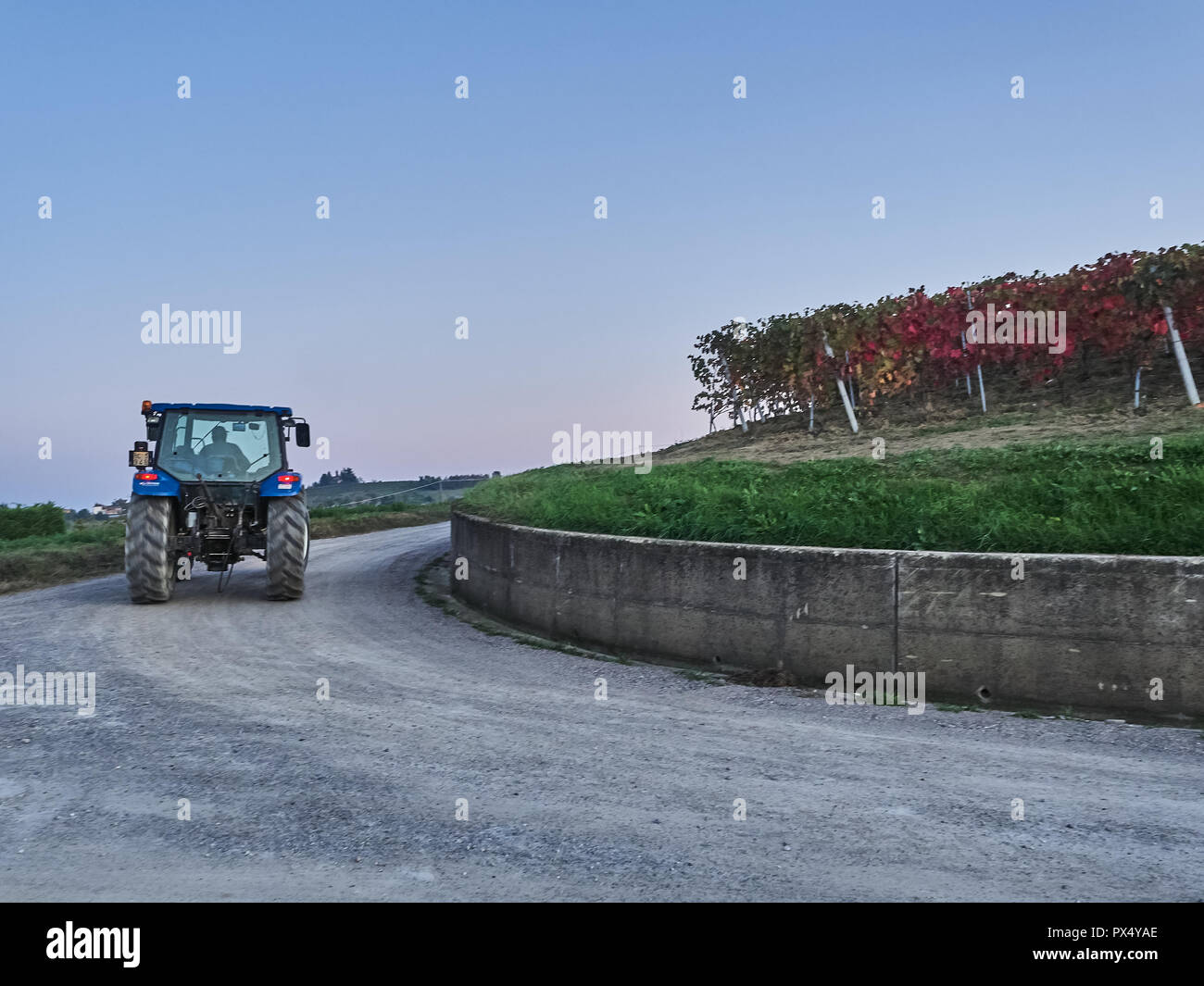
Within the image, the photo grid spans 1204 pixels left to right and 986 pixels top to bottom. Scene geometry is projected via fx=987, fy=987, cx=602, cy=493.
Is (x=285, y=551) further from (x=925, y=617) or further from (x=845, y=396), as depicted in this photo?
(x=845, y=396)

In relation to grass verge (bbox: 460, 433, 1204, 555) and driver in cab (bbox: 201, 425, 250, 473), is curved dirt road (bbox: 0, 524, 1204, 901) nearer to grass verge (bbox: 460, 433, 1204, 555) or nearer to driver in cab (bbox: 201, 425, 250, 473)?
grass verge (bbox: 460, 433, 1204, 555)

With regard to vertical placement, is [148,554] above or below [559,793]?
above

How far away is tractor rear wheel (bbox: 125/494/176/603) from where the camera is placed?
13.3m

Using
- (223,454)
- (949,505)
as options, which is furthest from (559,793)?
(223,454)

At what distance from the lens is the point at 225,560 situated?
575 inches

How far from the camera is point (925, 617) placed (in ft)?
25.5

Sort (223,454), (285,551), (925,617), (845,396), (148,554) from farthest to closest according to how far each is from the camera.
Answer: (845,396)
(223,454)
(285,551)
(148,554)
(925,617)

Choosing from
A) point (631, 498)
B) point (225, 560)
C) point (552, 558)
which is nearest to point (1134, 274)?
point (631, 498)

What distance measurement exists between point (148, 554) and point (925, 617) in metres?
10.3

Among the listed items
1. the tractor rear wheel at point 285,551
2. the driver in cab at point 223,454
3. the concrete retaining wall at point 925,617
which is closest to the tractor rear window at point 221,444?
the driver in cab at point 223,454

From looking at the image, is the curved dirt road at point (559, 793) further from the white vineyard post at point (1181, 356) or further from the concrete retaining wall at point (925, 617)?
the white vineyard post at point (1181, 356)

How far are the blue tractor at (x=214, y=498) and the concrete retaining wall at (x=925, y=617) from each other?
5.62 metres

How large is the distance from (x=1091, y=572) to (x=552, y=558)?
5.64m

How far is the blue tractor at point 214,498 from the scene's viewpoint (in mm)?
13570
